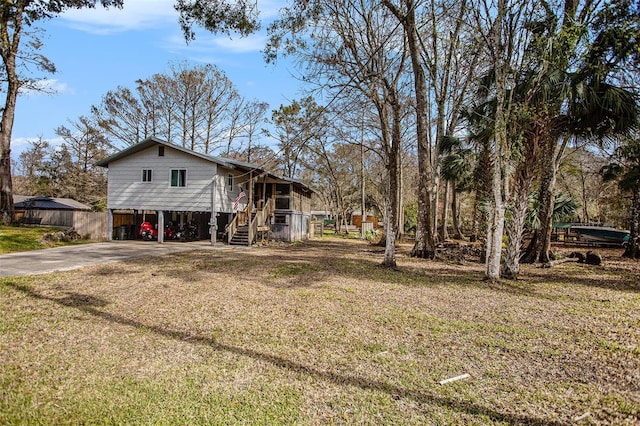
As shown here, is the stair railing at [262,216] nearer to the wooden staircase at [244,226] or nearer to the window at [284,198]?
the wooden staircase at [244,226]

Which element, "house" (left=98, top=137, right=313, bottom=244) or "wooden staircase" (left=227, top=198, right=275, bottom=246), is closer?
"house" (left=98, top=137, right=313, bottom=244)

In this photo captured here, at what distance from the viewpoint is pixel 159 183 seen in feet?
60.8

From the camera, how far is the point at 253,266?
11.2 metres

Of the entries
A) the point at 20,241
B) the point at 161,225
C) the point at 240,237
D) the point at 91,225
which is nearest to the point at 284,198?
the point at 240,237

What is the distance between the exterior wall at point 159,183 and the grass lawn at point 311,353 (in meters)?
9.75

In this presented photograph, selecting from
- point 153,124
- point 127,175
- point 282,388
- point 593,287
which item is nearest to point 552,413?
point 282,388

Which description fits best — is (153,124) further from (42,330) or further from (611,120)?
(611,120)

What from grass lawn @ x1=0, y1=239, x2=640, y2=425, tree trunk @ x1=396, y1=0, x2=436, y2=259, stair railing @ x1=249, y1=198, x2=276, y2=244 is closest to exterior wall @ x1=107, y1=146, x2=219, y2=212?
stair railing @ x1=249, y1=198, x2=276, y2=244

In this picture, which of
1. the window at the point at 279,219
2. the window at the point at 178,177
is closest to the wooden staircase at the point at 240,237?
the window at the point at 178,177

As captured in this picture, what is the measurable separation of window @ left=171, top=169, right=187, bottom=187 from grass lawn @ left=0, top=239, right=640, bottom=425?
33.0ft

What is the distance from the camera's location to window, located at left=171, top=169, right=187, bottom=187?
1844cm

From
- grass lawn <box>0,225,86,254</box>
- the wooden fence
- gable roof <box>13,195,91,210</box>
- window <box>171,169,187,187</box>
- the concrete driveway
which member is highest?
window <box>171,169,187,187</box>

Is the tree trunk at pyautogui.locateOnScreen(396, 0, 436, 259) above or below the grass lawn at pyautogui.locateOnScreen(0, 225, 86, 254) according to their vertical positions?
above

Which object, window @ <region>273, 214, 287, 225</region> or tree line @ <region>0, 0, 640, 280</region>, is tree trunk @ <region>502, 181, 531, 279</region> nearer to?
tree line @ <region>0, 0, 640, 280</region>
